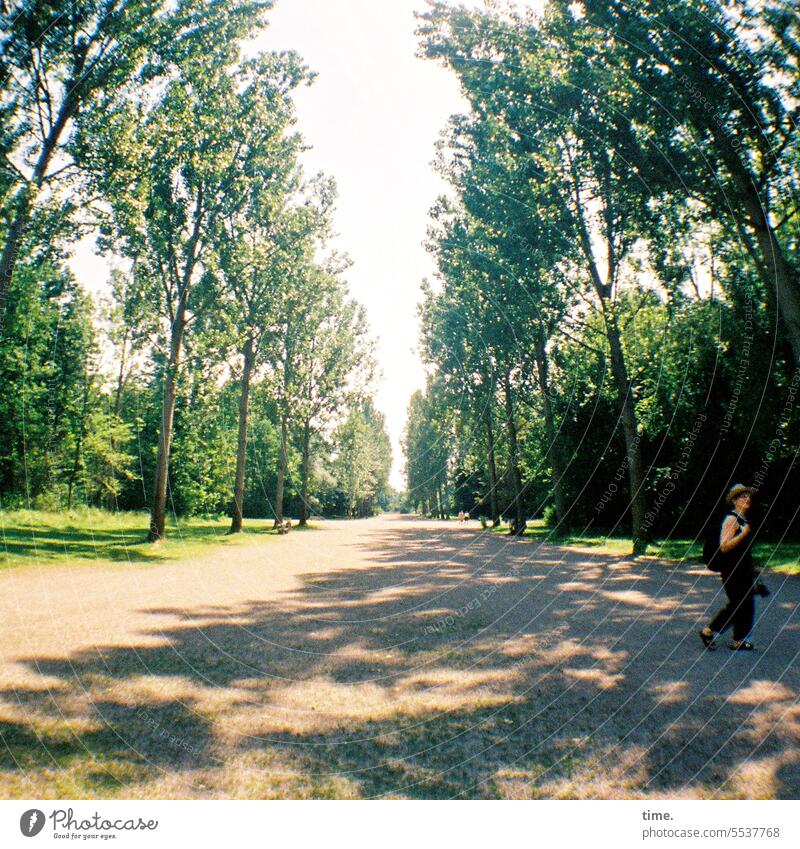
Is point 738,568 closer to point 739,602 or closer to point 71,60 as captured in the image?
point 739,602

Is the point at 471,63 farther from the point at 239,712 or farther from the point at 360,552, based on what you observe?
the point at 360,552

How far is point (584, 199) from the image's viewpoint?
62.2ft

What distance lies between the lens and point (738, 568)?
711cm

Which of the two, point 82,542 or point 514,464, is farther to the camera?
point 514,464

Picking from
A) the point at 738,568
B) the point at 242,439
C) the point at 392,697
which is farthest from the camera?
the point at 242,439

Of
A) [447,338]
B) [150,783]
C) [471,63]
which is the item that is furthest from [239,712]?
[447,338]

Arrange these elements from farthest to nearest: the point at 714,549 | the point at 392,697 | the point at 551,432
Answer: the point at 551,432 → the point at 714,549 → the point at 392,697

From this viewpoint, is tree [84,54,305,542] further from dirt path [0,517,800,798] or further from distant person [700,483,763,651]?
distant person [700,483,763,651]

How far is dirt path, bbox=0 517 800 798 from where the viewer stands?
12.7ft

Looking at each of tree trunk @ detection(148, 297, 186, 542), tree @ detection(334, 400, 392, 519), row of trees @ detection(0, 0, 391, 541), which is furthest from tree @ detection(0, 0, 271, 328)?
tree @ detection(334, 400, 392, 519)

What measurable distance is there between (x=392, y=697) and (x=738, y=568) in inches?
222

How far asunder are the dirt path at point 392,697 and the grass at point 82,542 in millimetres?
5763

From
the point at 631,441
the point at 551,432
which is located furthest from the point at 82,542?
the point at 631,441

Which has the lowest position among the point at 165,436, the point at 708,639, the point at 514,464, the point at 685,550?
the point at 685,550
